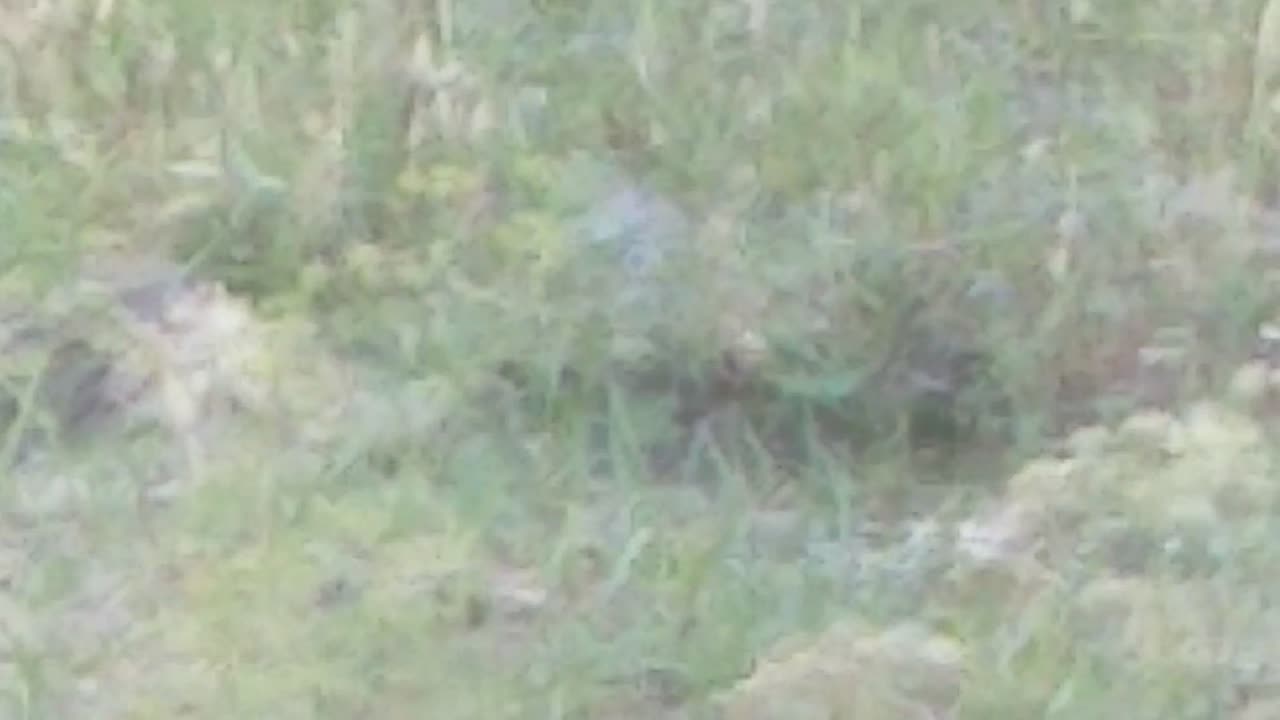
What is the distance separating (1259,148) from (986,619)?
1.02 metres

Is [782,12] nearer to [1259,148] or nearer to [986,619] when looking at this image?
[1259,148]

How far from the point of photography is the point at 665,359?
356 centimetres

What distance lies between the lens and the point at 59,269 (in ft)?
12.1

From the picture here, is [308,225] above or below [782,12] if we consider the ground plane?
below

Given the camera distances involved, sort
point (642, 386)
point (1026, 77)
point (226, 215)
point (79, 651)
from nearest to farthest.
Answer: point (79, 651), point (642, 386), point (226, 215), point (1026, 77)

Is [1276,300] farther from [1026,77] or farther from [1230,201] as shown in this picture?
[1026,77]

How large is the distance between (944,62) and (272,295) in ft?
3.06

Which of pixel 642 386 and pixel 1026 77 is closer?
pixel 642 386

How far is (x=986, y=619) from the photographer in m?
3.08

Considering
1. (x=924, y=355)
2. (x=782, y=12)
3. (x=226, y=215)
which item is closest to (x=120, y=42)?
(x=226, y=215)

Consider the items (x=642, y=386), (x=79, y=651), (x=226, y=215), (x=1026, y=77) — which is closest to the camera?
(x=79, y=651)

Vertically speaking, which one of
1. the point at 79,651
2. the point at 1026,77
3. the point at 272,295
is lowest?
the point at 79,651

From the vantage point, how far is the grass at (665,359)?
3.01m

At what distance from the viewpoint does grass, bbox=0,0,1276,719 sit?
3.01 m
